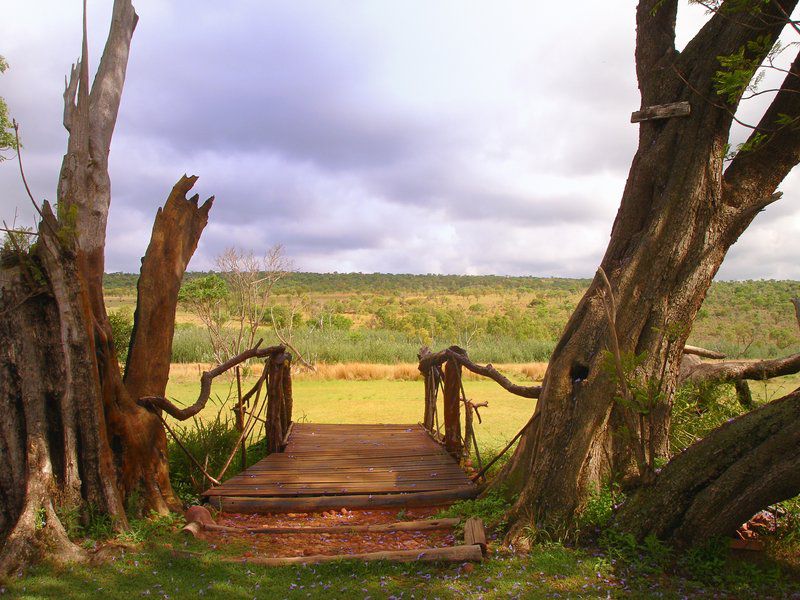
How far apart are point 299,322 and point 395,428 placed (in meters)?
18.4

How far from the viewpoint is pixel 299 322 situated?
85.6 ft

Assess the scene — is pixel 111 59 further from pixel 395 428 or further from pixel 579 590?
pixel 395 428

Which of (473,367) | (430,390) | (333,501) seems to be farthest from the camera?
(430,390)

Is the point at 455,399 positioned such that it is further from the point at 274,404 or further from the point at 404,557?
the point at 404,557

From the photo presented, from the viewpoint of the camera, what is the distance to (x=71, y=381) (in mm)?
3779

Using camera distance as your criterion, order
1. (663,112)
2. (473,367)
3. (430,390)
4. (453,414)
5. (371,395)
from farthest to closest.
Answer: (371,395) < (430,390) < (453,414) < (473,367) < (663,112)

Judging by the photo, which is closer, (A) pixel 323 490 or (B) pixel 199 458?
(A) pixel 323 490

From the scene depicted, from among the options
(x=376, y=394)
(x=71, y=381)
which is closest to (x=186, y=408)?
(x=71, y=381)

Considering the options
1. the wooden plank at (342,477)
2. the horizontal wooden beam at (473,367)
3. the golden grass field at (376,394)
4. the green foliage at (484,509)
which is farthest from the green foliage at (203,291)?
the green foliage at (484,509)

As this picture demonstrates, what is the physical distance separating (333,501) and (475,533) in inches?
63.1

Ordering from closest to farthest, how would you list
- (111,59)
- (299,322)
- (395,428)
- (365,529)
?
(365,529) → (111,59) → (395,428) → (299,322)

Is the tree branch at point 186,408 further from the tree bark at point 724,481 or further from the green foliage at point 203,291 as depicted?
the green foliage at point 203,291

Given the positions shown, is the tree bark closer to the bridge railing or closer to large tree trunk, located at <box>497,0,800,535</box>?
large tree trunk, located at <box>497,0,800,535</box>

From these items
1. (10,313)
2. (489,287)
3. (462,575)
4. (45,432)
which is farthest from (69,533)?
(489,287)
